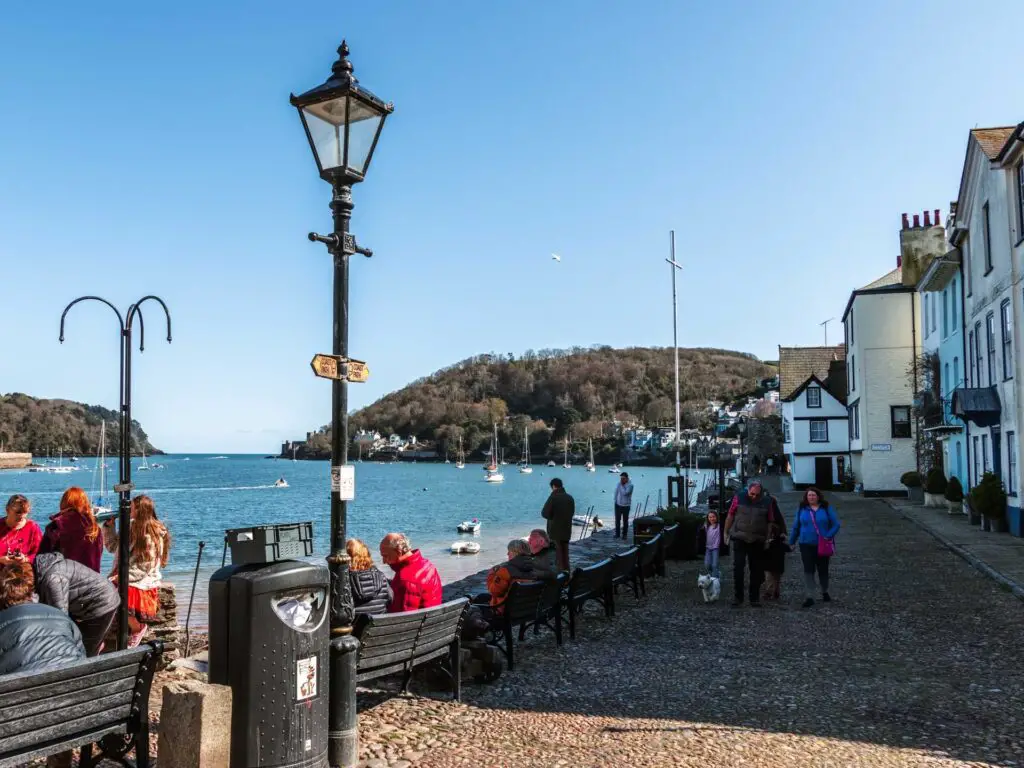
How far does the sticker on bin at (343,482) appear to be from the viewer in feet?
18.9

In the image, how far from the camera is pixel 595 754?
6.02 metres

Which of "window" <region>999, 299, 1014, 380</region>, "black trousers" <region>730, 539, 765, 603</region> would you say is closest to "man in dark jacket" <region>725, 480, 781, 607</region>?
"black trousers" <region>730, 539, 765, 603</region>

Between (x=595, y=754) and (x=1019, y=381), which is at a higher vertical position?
(x=1019, y=381)

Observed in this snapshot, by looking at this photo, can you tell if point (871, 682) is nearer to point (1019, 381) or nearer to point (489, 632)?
point (489, 632)

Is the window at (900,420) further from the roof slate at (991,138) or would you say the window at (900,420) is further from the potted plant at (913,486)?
the roof slate at (991,138)

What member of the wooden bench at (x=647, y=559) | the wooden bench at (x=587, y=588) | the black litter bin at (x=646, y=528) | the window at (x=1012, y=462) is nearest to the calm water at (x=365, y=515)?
the black litter bin at (x=646, y=528)

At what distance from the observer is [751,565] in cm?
1241

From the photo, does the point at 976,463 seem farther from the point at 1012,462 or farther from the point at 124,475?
the point at 124,475

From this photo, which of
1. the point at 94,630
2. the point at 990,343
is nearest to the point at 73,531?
the point at 94,630

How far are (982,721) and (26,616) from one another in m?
A: 6.16

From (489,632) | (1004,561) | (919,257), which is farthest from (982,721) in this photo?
(919,257)

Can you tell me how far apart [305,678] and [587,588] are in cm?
572

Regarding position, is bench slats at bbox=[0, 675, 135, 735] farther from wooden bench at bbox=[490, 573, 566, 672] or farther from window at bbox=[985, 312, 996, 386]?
window at bbox=[985, 312, 996, 386]

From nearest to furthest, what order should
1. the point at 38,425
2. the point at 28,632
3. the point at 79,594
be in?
1. the point at 28,632
2. the point at 79,594
3. the point at 38,425
